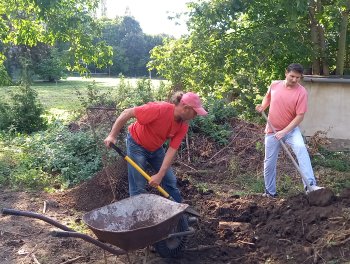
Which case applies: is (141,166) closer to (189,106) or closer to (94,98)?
(189,106)

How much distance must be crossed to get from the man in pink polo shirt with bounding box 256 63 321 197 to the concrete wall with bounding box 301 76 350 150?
4.73 metres

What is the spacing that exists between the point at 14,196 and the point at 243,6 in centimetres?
646

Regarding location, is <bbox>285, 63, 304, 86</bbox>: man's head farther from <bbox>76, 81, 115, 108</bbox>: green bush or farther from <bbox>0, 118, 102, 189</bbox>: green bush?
<bbox>76, 81, 115, 108</bbox>: green bush

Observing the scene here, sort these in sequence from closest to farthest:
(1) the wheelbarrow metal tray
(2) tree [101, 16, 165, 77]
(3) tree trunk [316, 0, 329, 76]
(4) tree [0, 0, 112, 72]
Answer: (1) the wheelbarrow metal tray < (4) tree [0, 0, 112, 72] < (3) tree trunk [316, 0, 329, 76] < (2) tree [101, 16, 165, 77]

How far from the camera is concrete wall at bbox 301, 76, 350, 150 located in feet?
35.1

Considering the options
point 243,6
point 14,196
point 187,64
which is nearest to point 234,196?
point 14,196

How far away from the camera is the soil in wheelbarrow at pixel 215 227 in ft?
15.1

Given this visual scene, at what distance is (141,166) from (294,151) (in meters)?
2.30

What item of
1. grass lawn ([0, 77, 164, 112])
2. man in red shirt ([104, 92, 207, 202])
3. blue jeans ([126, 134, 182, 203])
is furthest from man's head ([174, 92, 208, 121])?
grass lawn ([0, 77, 164, 112])

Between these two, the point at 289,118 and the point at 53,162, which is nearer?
the point at 289,118

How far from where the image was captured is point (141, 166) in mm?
4859

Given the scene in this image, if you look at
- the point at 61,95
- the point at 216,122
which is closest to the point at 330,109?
the point at 216,122

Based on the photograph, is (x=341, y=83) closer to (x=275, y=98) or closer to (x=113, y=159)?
(x=275, y=98)

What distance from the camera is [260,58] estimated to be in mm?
11477
